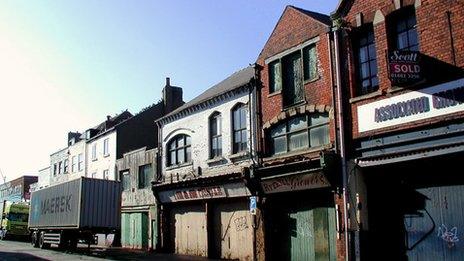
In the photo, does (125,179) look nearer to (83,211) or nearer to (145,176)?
(145,176)

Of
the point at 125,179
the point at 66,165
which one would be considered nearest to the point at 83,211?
the point at 125,179

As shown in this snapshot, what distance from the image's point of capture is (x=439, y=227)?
1446 centimetres

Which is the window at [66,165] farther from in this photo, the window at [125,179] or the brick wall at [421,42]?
the brick wall at [421,42]

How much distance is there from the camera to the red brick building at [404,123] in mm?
13797

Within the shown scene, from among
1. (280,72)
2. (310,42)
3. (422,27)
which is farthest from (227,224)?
(422,27)

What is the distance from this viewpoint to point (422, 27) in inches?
574

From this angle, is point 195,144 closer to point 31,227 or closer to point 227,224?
point 227,224

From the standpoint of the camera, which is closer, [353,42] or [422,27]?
[422,27]

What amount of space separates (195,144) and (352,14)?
37.2 feet

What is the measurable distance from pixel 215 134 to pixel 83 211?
27.6 ft

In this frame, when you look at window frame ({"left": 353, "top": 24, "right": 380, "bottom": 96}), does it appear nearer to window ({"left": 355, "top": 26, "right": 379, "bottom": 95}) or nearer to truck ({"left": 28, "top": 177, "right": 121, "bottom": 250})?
window ({"left": 355, "top": 26, "right": 379, "bottom": 95})

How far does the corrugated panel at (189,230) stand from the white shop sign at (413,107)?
1136cm

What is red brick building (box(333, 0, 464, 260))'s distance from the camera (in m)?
13.8

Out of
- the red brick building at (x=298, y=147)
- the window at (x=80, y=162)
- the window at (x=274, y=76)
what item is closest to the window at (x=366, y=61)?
the red brick building at (x=298, y=147)
